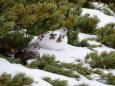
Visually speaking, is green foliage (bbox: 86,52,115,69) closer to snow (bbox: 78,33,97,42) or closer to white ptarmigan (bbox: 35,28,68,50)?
white ptarmigan (bbox: 35,28,68,50)

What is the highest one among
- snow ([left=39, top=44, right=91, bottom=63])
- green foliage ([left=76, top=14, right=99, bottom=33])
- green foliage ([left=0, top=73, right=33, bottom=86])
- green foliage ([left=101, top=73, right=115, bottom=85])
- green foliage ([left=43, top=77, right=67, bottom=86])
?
green foliage ([left=76, top=14, right=99, bottom=33])

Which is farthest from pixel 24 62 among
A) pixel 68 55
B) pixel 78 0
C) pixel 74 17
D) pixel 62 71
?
pixel 78 0

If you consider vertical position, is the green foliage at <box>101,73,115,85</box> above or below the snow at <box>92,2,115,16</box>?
below

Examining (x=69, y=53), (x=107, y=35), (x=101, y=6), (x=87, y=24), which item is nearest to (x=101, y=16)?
(x=101, y=6)

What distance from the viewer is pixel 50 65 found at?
13.2ft

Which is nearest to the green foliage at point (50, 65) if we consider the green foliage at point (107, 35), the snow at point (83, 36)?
the snow at point (83, 36)

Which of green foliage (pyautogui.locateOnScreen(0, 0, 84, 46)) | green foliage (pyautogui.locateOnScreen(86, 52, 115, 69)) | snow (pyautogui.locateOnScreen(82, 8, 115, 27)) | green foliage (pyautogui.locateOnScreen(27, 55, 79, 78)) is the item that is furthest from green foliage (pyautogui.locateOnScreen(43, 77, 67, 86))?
snow (pyautogui.locateOnScreen(82, 8, 115, 27))

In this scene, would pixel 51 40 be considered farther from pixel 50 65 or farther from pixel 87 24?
pixel 87 24

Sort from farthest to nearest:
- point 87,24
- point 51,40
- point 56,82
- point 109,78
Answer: point 87,24 → point 51,40 → point 109,78 → point 56,82

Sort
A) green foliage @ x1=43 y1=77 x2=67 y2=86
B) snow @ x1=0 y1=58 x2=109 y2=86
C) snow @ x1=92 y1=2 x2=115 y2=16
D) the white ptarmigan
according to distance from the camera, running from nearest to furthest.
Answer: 1. snow @ x1=0 y1=58 x2=109 y2=86
2. green foliage @ x1=43 y1=77 x2=67 y2=86
3. the white ptarmigan
4. snow @ x1=92 y1=2 x2=115 y2=16

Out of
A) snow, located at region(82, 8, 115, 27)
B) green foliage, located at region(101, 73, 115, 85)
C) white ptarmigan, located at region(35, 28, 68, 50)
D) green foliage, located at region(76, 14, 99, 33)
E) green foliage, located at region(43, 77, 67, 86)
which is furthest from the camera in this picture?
snow, located at region(82, 8, 115, 27)

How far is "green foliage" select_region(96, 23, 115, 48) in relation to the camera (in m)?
5.66

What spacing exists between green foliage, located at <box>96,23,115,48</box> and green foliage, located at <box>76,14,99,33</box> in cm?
19

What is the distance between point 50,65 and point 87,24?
88.3 inches
